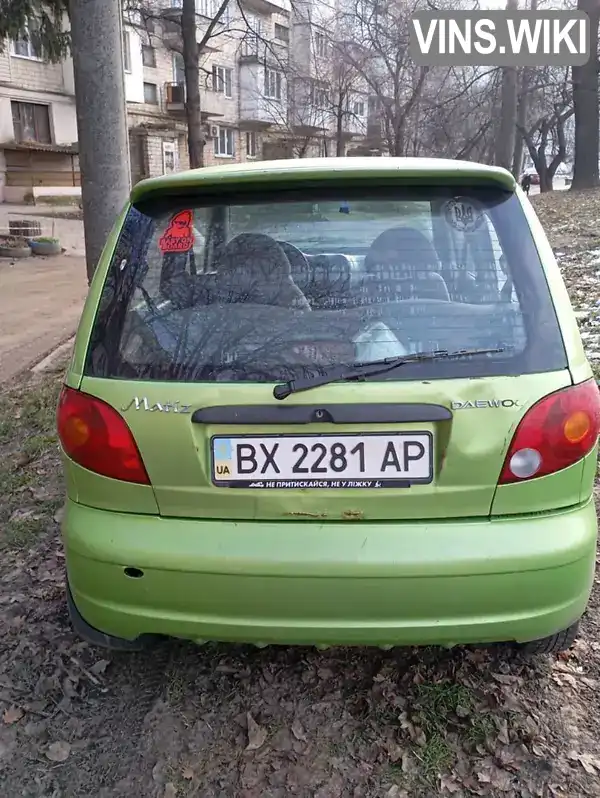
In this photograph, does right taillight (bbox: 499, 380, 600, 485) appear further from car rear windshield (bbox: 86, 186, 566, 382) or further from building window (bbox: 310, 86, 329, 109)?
building window (bbox: 310, 86, 329, 109)

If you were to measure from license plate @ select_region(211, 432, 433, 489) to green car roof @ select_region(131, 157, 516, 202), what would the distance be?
2.48 ft

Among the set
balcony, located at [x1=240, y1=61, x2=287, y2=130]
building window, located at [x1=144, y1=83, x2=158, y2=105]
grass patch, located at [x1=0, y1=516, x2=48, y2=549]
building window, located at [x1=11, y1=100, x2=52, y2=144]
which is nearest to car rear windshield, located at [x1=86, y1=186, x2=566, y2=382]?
grass patch, located at [x1=0, y1=516, x2=48, y2=549]

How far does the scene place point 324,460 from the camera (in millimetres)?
2104

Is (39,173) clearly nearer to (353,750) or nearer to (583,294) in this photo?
(583,294)

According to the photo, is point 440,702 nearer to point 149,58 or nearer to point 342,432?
point 342,432

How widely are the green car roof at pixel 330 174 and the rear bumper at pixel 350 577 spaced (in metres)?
0.98

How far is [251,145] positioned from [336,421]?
169ft

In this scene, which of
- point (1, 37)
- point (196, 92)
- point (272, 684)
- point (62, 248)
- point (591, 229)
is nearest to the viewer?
point (272, 684)

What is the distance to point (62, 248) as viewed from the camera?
65.2 feet

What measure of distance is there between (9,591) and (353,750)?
5.64 ft

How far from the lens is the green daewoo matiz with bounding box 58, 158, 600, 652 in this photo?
6.84ft

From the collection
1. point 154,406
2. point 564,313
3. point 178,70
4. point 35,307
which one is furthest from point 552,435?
point 178,70

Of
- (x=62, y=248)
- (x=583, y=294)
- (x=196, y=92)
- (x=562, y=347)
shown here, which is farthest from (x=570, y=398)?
(x=62, y=248)

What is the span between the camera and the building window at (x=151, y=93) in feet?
141
